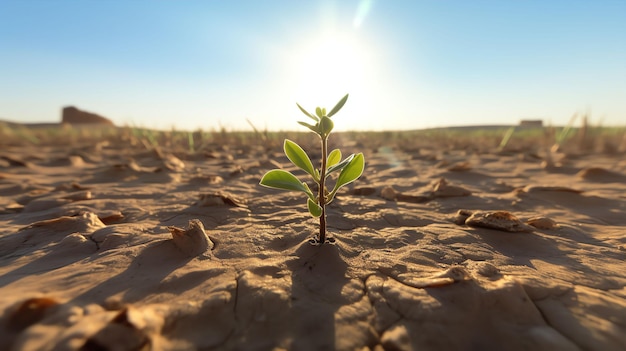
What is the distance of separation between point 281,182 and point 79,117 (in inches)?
1654

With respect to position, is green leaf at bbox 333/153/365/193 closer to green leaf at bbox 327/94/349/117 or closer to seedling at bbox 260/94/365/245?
seedling at bbox 260/94/365/245

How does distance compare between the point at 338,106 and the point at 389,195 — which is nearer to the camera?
the point at 338,106

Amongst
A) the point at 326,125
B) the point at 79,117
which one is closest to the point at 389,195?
the point at 326,125

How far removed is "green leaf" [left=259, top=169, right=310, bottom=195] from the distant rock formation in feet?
130

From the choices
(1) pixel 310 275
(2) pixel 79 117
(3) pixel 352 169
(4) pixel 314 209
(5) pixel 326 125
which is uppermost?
(2) pixel 79 117

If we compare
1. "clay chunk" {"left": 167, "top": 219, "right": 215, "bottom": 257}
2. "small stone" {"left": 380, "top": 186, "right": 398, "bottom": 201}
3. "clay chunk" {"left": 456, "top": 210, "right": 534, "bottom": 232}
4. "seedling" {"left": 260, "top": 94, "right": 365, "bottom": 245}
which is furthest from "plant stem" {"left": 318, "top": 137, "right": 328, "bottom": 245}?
"small stone" {"left": 380, "top": 186, "right": 398, "bottom": 201}

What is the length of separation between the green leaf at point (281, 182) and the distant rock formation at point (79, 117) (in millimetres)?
39746

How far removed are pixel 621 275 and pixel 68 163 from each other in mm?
4018

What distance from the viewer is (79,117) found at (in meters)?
33.7

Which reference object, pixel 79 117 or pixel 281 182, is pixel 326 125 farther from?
pixel 79 117

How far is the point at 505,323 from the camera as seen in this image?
26.0 inches

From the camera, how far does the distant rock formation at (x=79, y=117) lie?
33.6m

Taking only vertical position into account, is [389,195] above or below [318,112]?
below

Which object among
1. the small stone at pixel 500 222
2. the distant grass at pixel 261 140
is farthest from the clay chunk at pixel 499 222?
the distant grass at pixel 261 140
